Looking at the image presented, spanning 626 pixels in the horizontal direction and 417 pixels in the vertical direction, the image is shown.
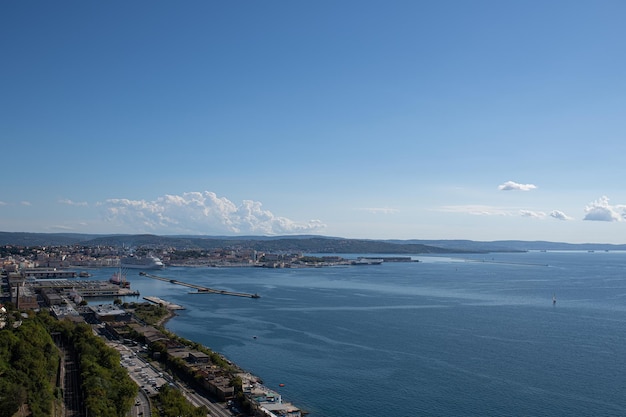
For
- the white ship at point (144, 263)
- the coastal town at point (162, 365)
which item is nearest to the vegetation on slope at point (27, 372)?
the coastal town at point (162, 365)

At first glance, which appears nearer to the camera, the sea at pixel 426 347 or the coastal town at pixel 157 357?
the coastal town at pixel 157 357

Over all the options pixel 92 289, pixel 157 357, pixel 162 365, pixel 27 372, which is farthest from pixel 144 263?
pixel 27 372

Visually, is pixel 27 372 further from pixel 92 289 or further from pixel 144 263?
pixel 144 263

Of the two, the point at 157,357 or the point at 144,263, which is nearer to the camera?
the point at 157,357

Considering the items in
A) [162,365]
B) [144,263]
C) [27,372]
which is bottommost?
[162,365]

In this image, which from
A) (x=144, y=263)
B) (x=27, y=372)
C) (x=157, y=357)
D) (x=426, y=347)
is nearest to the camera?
(x=27, y=372)

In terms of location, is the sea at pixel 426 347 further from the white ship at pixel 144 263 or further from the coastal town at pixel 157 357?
the white ship at pixel 144 263

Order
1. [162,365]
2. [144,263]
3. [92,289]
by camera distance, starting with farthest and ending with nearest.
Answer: [144,263], [92,289], [162,365]

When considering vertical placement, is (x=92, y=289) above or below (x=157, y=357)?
above
